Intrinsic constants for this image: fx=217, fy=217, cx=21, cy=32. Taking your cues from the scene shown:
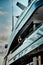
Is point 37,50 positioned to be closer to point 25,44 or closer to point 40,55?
point 40,55

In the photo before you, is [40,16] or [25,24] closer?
[40,16]

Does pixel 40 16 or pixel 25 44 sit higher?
pixel 40 16

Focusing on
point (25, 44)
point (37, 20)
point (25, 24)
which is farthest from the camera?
point (25, 24)

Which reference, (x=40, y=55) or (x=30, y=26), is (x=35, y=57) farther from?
(x=30, y=26)

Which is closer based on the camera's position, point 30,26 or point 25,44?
point 25,44

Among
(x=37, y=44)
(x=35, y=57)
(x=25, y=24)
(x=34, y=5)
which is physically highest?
(x=34, y=5)

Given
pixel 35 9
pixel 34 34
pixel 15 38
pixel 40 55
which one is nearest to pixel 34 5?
pixel 35 9

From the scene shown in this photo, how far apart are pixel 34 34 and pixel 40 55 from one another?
175 cm

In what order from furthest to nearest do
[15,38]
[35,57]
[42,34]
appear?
[15,38] < [35,57] < [42,34]

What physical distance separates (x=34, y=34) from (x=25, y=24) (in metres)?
5.44

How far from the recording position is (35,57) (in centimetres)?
1655

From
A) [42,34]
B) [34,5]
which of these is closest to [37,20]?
[34,5]

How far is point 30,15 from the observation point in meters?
18.5

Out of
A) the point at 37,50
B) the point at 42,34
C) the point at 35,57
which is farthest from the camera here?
the point at 35,57
